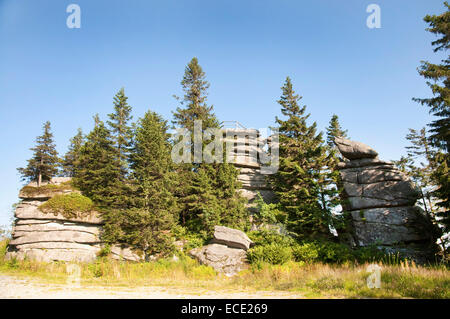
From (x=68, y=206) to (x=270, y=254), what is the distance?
1780 centimetres

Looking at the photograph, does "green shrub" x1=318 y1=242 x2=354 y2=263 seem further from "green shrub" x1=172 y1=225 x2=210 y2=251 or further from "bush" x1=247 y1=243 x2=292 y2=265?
"green shrub" x1=172 y1=225 x2=210 y2=251

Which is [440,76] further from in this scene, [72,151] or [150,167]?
[72,151]

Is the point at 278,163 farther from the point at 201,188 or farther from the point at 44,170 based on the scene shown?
the point at 44,170

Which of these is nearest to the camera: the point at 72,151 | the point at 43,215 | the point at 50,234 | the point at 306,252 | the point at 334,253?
the point at 334,253

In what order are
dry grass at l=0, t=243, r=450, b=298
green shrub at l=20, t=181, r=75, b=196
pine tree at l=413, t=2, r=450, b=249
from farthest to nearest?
green shrub at l=20, t=181, r=75, b=196 → pine tree at l=413, t=2, r=450, b=249 → dry grass at l=0, t=243, r=450, b=298

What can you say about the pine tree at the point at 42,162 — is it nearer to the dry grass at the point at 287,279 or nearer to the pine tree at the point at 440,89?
the dry grass at the point at 287,279

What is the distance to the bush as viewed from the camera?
51.1ft

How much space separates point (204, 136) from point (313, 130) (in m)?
11.2

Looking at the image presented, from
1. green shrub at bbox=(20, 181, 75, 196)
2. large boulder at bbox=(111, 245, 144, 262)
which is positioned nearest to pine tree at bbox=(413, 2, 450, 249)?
large boulder at bbox=(111, 245, 144, 262)

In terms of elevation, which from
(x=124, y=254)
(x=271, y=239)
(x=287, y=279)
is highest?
(x=271, y=239)

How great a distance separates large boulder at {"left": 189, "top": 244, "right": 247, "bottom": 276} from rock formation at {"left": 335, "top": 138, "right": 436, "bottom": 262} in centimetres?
1069

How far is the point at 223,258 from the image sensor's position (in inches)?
634

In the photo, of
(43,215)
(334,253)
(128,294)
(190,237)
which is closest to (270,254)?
(334,253)

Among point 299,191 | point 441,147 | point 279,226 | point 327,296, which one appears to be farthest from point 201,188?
point 441,147
